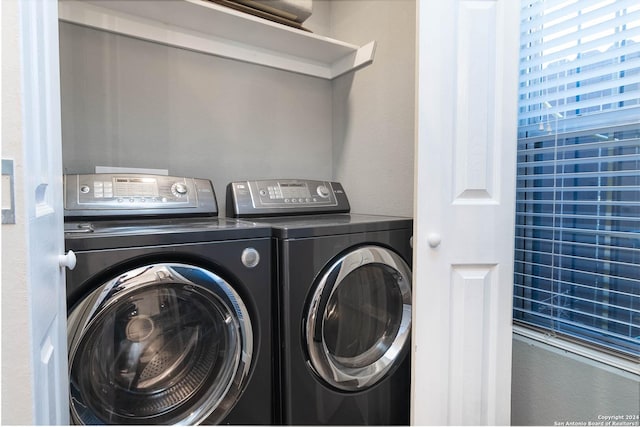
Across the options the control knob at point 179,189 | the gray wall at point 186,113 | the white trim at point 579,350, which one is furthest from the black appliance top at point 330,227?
the gray wall at point 186,113

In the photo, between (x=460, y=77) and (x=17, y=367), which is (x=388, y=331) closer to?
(x=460, y=77)

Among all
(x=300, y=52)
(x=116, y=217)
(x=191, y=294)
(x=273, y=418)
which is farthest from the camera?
(x=300, y=52)

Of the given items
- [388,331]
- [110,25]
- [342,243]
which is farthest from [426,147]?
[110,25]

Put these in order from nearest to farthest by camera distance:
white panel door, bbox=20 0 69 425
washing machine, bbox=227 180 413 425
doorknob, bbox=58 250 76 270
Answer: white panel door, bbox=20 0 69 425 < doorknob, bbox=58 250 76 270 < washing machine, bbox=227 180 413 425

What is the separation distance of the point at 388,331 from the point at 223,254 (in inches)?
28.6

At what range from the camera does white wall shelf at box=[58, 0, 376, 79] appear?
4.59 feet

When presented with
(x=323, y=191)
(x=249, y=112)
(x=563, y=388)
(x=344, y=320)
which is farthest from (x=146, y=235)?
(x=563, y=388)

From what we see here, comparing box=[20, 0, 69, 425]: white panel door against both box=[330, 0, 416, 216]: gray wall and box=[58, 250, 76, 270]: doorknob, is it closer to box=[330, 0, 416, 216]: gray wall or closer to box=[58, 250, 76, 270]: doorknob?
box=[58, 250, 76, 270]: doorknob

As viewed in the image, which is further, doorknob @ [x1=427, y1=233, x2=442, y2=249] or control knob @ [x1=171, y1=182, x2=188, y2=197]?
control knob @ [x1=171, y1=182, x2=188, y2=197]

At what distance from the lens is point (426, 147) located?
1079 mm

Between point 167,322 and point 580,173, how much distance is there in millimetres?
1429

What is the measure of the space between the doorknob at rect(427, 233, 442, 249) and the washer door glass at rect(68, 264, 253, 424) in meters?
0.64

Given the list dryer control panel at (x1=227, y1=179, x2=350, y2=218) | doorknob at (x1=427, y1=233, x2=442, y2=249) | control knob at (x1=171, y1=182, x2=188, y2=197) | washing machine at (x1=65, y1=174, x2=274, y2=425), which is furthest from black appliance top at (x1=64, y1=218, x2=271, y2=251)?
doorknob at (x1=427, y1=233, x2=442, y2=249)

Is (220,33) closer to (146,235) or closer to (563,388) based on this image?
(146,235)
